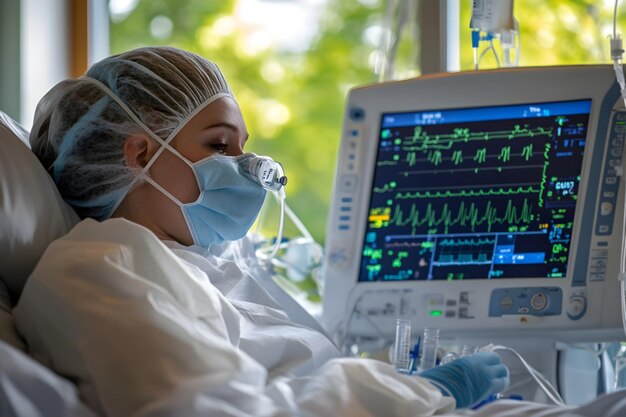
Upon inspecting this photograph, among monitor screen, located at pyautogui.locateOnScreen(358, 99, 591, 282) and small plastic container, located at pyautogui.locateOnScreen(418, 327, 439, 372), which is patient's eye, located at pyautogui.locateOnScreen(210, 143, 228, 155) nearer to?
monitor screen, located at pyautogui.locateOnScreen(358, 99, 591, 282)

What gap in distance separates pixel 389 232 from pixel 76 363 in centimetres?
99

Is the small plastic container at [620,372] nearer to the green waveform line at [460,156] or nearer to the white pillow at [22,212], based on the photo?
the green waveform line at [460,156]

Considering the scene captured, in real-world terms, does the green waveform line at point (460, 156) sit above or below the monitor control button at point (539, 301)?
above

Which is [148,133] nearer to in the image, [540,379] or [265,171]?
[265,171]

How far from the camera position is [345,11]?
4684 mm

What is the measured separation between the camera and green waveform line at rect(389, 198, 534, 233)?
190 cm

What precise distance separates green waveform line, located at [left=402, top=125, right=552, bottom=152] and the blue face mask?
46 centimetres

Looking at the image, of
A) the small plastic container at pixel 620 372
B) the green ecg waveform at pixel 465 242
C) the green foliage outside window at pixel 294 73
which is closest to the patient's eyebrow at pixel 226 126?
the green ecg waveform at pixel 465 242

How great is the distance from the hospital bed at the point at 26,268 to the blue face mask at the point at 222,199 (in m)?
0.22

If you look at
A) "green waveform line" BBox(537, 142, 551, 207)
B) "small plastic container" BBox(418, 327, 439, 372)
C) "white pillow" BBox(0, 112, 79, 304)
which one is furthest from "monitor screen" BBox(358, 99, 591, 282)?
"white pillow" BBox(0, 112, 79, 304)

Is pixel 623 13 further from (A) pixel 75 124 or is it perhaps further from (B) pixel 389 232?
(A) pixel 75 124

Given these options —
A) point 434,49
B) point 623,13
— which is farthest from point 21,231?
point 623,13

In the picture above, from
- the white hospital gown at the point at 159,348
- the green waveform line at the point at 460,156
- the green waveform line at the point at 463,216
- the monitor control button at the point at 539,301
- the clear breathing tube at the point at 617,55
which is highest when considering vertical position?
the clear breathing tube at the point at 617,55

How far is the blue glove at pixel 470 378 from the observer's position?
1.44 meters
